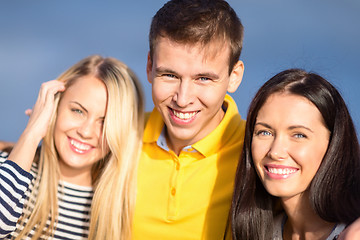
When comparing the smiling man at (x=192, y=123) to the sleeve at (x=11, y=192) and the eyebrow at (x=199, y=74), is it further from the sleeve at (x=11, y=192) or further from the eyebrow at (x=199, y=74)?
the sleeve at (x=11, y=192)

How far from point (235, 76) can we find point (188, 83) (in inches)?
18.2

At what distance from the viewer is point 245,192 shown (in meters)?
2.95

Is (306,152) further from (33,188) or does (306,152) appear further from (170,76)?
(33,188)

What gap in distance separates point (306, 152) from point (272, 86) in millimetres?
460

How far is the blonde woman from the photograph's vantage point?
11.3 ft

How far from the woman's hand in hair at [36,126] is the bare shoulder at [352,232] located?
219 cm

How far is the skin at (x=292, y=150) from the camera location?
267 centimetres

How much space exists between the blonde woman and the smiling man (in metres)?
0.24

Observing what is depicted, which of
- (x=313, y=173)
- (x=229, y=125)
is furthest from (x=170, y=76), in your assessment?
(x=313, y=173)

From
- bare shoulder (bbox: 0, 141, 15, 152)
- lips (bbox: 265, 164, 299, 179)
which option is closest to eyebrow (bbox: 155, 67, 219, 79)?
lips (bbox: 265, 164, 299, 179)

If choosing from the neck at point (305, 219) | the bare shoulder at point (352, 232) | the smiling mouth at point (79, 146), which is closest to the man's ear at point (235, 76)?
the neck at point (305, 219)

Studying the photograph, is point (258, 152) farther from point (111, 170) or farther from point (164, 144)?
point (111, 170)

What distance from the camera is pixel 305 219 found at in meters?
2.86

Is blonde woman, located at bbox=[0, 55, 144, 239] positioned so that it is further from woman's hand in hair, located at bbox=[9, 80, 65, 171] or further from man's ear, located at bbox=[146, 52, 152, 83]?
man's ear, located at bbox=[146, 52, 152, 83]
